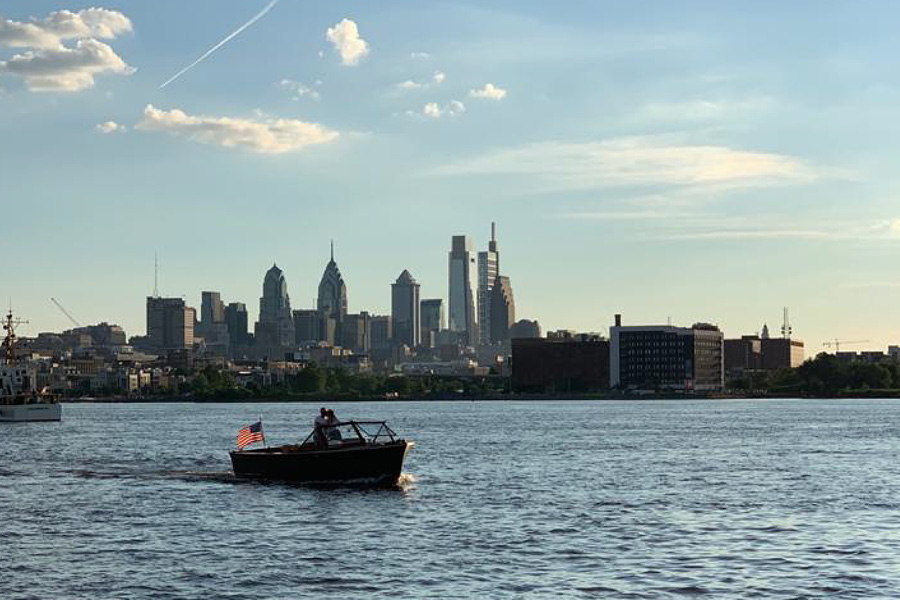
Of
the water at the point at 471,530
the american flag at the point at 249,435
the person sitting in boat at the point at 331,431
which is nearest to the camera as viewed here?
the water at the point at 471,530

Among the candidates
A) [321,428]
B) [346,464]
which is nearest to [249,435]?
[321,428]

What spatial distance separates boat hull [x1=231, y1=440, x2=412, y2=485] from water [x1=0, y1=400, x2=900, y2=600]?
4.26ft

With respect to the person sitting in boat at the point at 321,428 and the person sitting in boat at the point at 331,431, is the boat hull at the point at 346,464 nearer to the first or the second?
the person sitting in boat at the point at 321,428

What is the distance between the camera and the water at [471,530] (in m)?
52.0

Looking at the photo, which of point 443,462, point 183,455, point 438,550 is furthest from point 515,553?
point 183,455

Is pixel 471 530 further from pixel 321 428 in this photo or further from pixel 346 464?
pixel 321 428

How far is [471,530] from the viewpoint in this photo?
6662 cm

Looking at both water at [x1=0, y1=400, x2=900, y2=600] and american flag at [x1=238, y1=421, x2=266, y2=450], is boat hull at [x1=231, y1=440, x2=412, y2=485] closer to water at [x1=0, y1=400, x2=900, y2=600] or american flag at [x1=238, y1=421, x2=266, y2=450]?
water at [x1=0, y1=400, x2=900, y2=600]

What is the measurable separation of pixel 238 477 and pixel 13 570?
3808cm

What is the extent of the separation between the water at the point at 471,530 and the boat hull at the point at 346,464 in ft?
4.26

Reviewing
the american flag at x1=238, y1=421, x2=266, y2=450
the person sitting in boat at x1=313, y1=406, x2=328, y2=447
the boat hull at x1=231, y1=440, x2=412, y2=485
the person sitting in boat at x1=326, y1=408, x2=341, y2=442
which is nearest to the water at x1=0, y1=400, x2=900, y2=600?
the boat hull at x1=231, y1=440, x2=412, y2=485

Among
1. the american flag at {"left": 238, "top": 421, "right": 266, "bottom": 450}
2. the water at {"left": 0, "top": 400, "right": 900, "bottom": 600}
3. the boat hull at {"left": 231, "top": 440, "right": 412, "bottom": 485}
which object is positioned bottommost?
the water at {"left": 0, "top": 400, "right": 900, "bottom": 600}

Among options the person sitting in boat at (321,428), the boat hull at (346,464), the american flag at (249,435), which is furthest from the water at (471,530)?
the person sitting in boat at (321,428)

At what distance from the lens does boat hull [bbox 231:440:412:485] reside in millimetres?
86938
